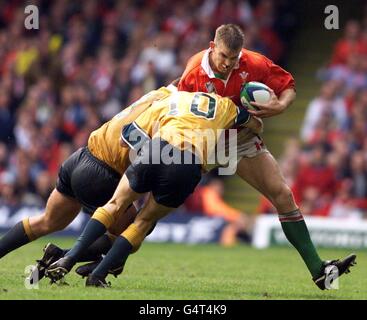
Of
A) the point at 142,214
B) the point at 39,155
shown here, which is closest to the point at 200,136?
the point at 142,214

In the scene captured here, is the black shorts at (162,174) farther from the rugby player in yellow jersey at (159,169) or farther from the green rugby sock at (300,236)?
the green rugby sock at (300,236)

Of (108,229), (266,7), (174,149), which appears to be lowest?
(108,229)

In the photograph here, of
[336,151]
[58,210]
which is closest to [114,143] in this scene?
[58,210]

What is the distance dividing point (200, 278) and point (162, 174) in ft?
6.69

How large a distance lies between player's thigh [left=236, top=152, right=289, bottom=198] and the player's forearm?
492 mm

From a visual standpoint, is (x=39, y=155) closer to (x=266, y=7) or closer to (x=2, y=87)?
(x=2, y=87)

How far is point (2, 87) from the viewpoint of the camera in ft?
59.8

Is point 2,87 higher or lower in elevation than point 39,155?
higher

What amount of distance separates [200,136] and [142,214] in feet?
2.36

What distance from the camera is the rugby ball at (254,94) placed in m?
8.29

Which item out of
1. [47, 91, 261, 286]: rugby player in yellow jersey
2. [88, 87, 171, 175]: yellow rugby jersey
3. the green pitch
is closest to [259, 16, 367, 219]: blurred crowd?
the green pitch

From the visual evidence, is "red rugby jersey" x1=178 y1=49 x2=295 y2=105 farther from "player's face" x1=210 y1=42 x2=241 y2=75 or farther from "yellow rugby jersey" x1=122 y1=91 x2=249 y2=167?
"yellow rugby jersey" x1=122 y1=91 x2=249 y2=167

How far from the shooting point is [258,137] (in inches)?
345
